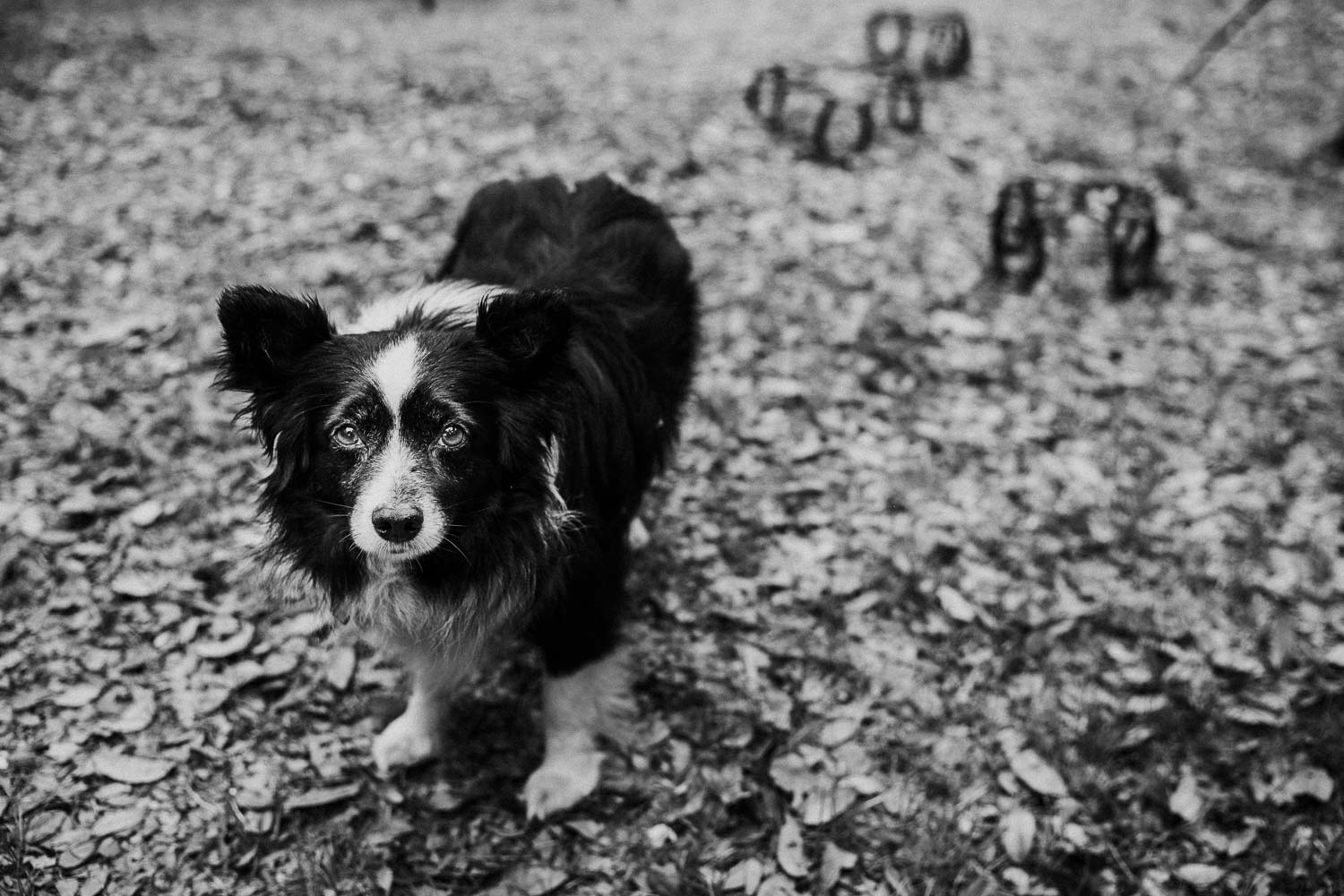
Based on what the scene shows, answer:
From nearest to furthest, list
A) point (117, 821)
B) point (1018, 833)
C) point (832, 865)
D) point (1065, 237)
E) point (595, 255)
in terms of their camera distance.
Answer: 1. point (117, 821)
2. point (832, 865)
3. point (1018, 833)
4. point (595, 255)
5. point (1065, 237)

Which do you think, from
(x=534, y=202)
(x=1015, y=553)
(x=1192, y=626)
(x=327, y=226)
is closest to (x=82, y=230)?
(x=327, y=226)

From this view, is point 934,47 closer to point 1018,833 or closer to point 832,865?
point 1018,833

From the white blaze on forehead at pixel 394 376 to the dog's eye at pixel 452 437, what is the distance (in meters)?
0.13

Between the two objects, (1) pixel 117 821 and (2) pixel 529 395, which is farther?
(1) pixel 117 821

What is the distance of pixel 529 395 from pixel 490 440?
18cm

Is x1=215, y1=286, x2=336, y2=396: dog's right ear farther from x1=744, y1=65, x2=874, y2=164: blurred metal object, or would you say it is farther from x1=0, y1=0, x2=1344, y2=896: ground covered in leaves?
x1=744, y1=65, x2=874, y2=164: blurred metal object

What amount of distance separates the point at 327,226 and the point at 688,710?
401 centimetres

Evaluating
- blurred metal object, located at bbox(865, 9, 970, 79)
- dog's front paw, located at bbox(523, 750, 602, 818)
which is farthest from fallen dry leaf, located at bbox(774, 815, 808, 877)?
blurred metal object, located at bbox(865, 9, 970, 79)

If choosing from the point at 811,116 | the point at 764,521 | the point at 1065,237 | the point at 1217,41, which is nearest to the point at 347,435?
the point at 764,521

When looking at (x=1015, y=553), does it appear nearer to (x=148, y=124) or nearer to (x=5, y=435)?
(x=5, y=435)

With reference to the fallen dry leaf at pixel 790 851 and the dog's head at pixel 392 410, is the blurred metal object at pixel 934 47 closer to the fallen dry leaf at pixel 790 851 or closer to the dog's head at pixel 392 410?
the dog's head at pixel 392 410

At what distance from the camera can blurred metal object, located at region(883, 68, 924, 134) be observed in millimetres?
7289

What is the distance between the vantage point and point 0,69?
7.29 metres

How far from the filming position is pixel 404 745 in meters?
3.42
